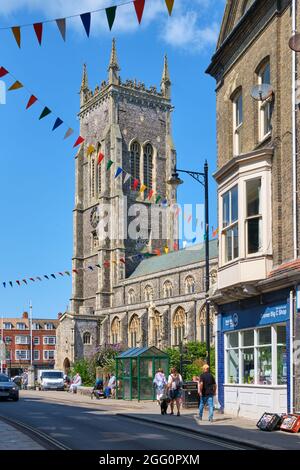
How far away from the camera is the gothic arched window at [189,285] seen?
68312 millimetres

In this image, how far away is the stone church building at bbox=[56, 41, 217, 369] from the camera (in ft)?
235

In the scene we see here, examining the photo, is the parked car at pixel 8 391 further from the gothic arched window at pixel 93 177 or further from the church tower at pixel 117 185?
the gothic arched window at pixel 93 177

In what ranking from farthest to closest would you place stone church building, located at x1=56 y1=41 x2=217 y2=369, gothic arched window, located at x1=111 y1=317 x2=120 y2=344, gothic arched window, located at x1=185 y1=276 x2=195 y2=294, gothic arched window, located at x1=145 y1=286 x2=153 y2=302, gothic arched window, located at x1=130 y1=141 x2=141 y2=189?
gothic arched window, located at x1=130 y1=141 x2=141 y2=189
gothic arched window, located at x1=111 y1=317 x2=120 y2=344
gothic arched window, located at x1=145 y1=286 x2=153 y2=302
stone church building, located at x1=56 y1=41 x2=217 y2=369
gothic arched window, located at x1=185 y1=276 x2=195 y2=294

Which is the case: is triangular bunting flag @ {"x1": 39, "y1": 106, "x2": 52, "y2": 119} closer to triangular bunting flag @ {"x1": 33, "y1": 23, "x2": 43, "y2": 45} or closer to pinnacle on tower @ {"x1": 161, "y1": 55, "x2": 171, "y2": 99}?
triangular bunting flag @ {"x1": 33, "y1": 23, "x2": 43, "y2": 45}

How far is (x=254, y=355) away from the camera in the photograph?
1903 centimetres

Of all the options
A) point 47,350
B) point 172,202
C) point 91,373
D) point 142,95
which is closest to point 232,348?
point 91,373

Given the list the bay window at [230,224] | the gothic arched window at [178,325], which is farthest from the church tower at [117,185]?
the bay window at [230,224]

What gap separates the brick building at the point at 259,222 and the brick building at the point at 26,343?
87.1m

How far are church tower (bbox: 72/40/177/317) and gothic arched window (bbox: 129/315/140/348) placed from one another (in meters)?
6.27

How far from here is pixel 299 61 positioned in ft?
55.4

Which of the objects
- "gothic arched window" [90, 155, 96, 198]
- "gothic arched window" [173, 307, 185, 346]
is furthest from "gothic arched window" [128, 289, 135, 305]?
"gothic arched window" [90, 155, 96, 198]

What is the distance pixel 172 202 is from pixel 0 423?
217 ft

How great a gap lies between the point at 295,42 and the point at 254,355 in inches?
308
